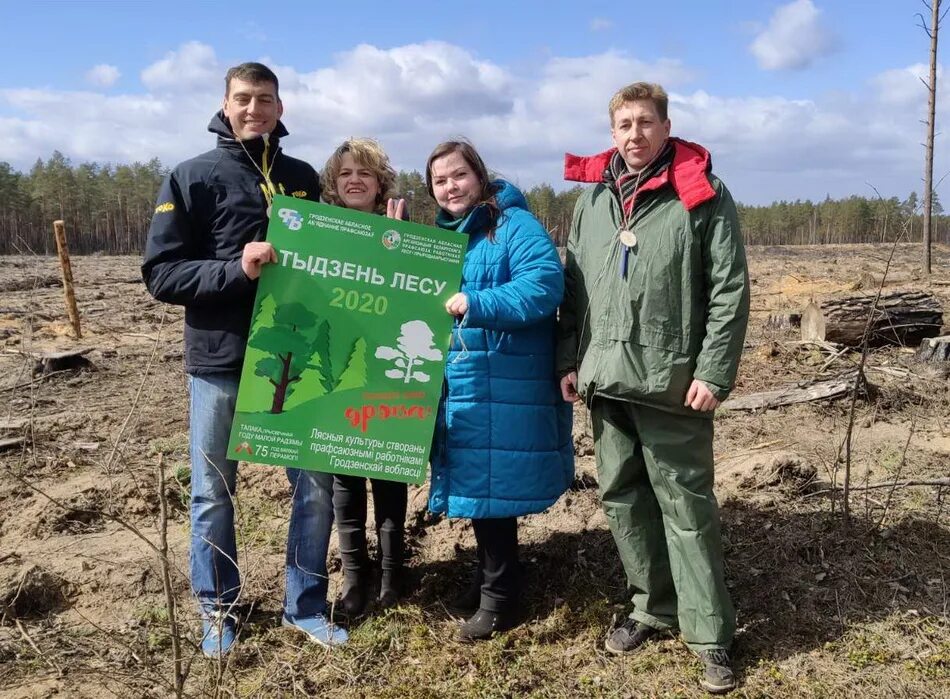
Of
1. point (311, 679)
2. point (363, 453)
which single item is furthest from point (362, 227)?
point (311, 679)

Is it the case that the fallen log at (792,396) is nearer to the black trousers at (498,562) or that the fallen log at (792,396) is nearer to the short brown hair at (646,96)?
the black trousers at (498,562)

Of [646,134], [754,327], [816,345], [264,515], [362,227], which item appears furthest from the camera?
[754,327]

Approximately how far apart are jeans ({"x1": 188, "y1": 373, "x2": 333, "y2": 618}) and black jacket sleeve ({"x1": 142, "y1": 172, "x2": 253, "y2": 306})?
372mm

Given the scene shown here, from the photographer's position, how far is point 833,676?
117 inches

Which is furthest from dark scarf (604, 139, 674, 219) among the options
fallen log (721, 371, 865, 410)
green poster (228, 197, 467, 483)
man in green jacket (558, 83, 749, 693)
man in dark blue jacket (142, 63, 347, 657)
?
fallen log (721, 371, 865, 410)

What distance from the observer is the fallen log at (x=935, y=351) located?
7.80m

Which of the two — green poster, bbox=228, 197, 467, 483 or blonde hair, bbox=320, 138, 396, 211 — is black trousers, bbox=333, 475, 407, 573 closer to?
green poster, bbox=228, 197, 467, 483

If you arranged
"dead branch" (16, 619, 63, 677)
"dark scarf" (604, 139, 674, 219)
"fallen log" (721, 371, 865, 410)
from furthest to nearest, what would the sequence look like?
1. "fallen log" (721, 371, 865, 410)
2. "dark scarf" (604, 139, 674, 219)
3. "dead branch" (16, 619, 63, 677)

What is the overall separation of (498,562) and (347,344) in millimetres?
1181

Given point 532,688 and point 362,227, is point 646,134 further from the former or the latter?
point 532,688

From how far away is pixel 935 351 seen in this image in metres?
7.85

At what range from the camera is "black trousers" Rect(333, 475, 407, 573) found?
349 centimetres

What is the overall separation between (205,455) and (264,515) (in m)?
2.03

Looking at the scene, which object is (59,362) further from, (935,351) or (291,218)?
(935,351)
